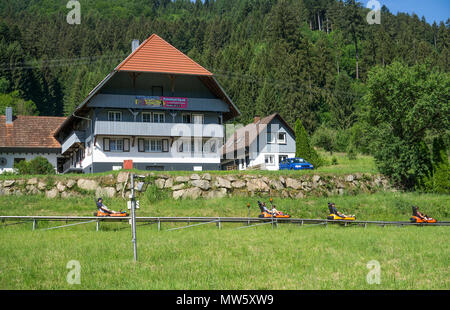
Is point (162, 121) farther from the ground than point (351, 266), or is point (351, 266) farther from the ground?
point (162, 121)

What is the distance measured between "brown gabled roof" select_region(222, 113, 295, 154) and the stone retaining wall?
2124 centimetres

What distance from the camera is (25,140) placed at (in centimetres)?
4775

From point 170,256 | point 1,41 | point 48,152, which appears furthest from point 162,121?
point 1,41

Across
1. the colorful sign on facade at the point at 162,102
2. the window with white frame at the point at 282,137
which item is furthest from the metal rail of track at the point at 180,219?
the window with white frame at the point at 282,137

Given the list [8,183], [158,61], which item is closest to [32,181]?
[8,183]

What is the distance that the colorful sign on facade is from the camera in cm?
4194

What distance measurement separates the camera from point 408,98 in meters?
40.1

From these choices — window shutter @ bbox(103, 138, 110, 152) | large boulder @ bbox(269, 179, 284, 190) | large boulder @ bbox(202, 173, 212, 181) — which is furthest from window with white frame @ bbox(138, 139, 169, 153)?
large boulder @ bbox(269, 179, 284, 190)

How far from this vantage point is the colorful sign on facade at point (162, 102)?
4194cm

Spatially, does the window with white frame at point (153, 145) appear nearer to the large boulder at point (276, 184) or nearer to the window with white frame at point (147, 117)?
the window with white frame at point (147, 117)

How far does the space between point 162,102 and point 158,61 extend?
11.5ft

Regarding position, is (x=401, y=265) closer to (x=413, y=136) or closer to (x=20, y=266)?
(x=20, y=266)

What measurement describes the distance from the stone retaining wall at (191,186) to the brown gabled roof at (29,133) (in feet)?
50.9

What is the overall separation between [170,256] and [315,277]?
15.7ft
